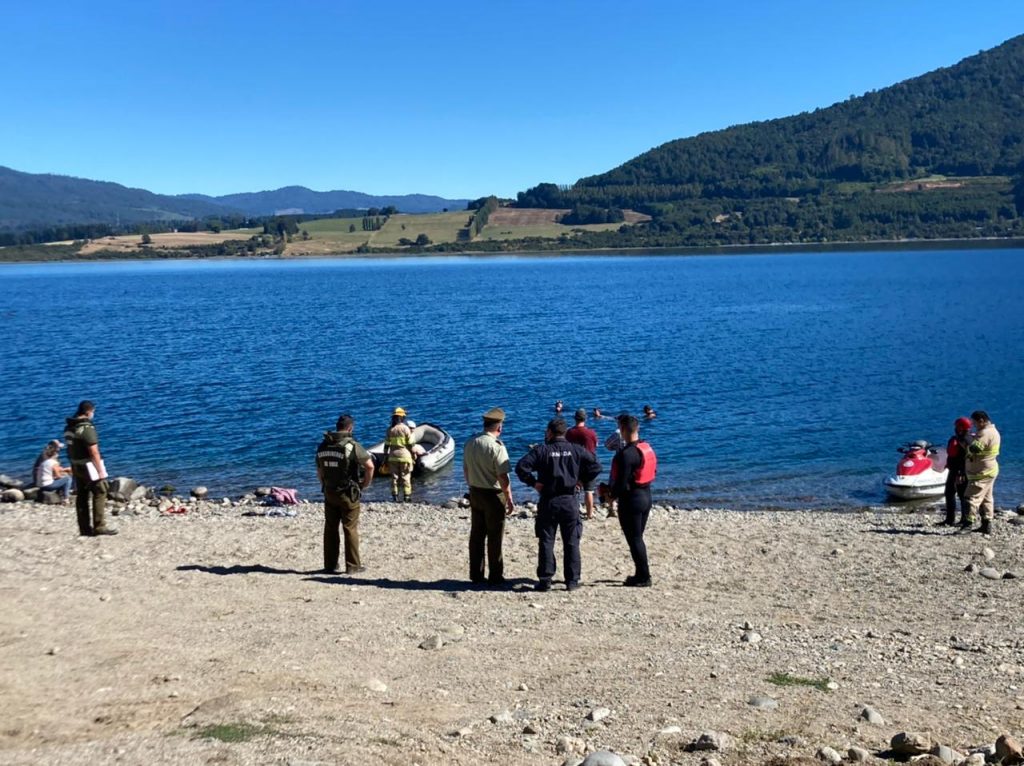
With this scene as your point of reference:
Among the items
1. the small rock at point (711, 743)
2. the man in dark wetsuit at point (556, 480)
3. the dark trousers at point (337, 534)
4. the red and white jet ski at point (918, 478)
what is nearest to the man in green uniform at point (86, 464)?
the dark trousers at point (337, 534)

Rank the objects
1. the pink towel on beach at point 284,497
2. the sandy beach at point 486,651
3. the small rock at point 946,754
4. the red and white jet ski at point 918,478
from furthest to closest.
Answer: the red and white jet ski at point 918,478, the pink towel on beach at point 284,497, the sandy beach at point 486,651, the small rock at point 946,754

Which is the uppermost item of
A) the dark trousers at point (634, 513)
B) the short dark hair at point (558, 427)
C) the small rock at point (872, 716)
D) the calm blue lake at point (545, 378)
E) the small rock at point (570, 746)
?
the short dark hair at point (558, 427)

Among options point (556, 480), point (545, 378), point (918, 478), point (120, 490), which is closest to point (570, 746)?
point (556, 480)

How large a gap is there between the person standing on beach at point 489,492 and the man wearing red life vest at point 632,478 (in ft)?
4.59

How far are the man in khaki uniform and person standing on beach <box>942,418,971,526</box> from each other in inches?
7.1

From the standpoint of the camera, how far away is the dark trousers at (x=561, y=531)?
12.4 metres

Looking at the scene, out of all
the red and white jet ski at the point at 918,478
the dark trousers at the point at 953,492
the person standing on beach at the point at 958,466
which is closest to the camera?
the person standing on beach at the point at 958,466

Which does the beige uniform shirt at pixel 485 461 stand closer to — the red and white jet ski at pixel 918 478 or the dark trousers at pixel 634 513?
the dark trousers at pixel 634 513

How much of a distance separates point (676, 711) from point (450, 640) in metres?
2.99

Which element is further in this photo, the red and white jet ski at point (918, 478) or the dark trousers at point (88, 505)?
the red and white jet ski at point (918, 478)

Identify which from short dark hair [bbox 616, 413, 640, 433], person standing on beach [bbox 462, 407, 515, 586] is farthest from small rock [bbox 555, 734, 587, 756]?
short dark hair [bbox 616, 413, 640, 433]

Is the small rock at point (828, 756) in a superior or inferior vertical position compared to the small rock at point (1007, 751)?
inferior

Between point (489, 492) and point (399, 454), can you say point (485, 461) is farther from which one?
point (399, 454)

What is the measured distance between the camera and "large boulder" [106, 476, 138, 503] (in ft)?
75.8
